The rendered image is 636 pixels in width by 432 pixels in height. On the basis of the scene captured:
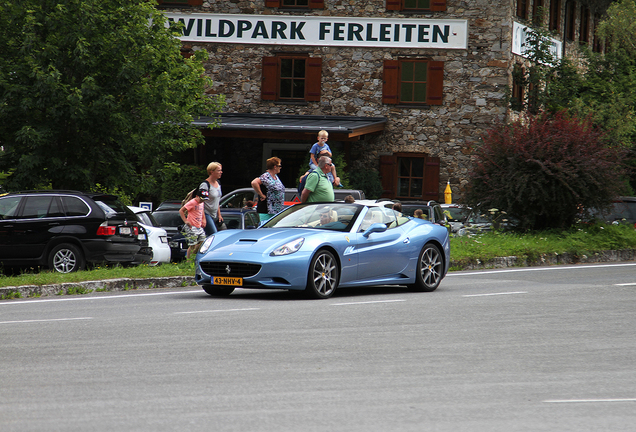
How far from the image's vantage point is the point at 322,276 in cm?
1134

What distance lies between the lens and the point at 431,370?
673 centimetres

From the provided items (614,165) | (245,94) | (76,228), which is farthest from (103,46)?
(245,94)

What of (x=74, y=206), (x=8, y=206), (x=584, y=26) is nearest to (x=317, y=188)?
(x=74, y=206)

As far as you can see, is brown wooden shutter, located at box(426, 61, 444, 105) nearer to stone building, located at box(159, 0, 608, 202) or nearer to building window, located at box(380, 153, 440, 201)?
stone building, located at box(159, 0, 608, 202)

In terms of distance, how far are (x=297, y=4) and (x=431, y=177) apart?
8.23 meters

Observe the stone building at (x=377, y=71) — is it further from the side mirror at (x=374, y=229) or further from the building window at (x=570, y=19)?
the side mirror at (x=374, y=229)

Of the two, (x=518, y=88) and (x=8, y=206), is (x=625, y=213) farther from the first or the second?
(x=8, y=206)

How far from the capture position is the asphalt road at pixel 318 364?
17.3ft

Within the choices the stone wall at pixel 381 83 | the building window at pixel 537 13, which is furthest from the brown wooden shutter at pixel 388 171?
the building window at pixel 537 13

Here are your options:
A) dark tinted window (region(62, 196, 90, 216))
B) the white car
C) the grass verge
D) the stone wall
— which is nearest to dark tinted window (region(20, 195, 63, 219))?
dark tinted window (region(62, 196, 90, 216))

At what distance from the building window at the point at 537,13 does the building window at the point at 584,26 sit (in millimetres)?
5496

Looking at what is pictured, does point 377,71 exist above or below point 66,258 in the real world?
above

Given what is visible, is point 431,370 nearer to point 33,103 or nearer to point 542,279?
point 542,279

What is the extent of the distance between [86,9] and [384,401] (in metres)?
15.3
